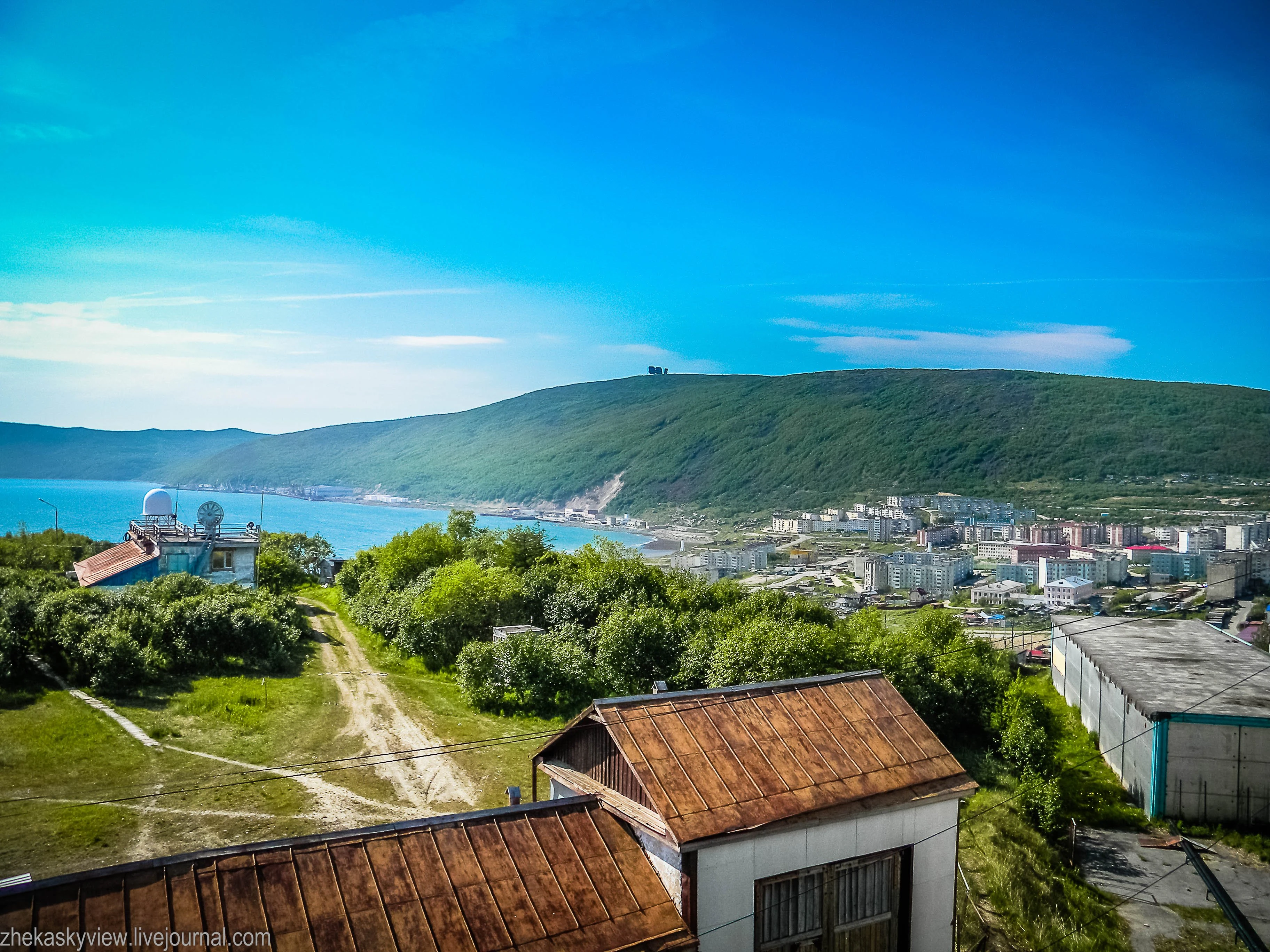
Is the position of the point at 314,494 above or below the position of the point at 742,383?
below

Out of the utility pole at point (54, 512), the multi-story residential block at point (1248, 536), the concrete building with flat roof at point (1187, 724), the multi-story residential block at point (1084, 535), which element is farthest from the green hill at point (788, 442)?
the utility pole at point (54, 512)

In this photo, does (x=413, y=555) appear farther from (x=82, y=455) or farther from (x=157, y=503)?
(x=82, y=455)

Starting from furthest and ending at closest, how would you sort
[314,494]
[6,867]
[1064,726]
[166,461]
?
1. [166,461]
2. [314,494]
3. [1064,726]
4. [6,867]

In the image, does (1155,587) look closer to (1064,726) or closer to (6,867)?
(1064,726)

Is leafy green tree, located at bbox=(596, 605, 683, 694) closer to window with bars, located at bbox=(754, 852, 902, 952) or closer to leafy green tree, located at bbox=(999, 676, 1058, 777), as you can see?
leafy green tree, located at bbox=(999, 676, 1058, 777)

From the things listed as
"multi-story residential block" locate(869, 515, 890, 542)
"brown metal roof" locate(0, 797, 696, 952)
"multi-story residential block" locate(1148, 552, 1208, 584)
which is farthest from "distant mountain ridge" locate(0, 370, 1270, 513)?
"brown metal roof" locate(0, 797, 696, 952)

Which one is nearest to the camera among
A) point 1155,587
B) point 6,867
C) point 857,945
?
point 857,945

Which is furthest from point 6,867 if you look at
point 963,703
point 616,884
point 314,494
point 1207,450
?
point 314,494

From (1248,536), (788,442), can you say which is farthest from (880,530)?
(788,442)
